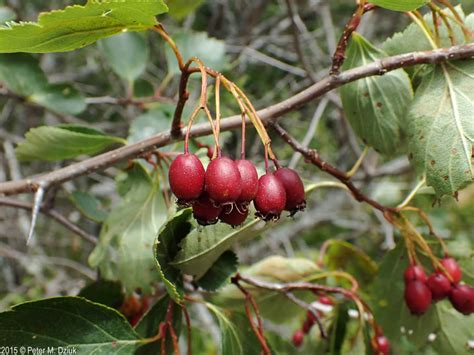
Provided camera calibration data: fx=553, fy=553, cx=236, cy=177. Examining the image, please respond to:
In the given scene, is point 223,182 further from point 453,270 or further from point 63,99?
point 63,99

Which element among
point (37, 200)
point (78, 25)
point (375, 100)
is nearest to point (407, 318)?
point (375, 100)

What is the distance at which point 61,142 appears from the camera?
1.65 m

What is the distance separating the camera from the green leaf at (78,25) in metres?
1.01

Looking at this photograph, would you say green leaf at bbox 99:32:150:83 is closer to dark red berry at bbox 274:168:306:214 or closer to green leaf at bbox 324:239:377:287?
green leaf at bbox 324:239:377:287

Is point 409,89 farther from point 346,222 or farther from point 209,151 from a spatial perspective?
point 346,222

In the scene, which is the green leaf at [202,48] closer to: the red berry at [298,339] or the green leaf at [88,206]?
the green leaf at [88,206]

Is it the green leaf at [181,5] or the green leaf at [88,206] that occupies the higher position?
the green leaf at [181,5]

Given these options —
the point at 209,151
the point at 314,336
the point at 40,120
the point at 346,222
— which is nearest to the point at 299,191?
the point at 209,151

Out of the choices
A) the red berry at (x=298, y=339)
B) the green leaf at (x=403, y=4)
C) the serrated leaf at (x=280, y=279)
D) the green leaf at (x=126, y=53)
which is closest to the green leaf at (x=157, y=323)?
the serrated leaf at (x=280, y=279)

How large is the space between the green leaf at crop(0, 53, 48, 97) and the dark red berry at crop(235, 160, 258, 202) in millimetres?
1485

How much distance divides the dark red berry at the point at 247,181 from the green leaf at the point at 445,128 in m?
0.43

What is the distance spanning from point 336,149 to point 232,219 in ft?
14.7

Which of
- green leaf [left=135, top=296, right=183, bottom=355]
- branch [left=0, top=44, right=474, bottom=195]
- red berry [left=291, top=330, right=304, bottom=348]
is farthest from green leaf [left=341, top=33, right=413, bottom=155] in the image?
red berry [left=291, top=330, right=304, bottom=348]

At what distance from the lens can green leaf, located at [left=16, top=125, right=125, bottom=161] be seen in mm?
1612
